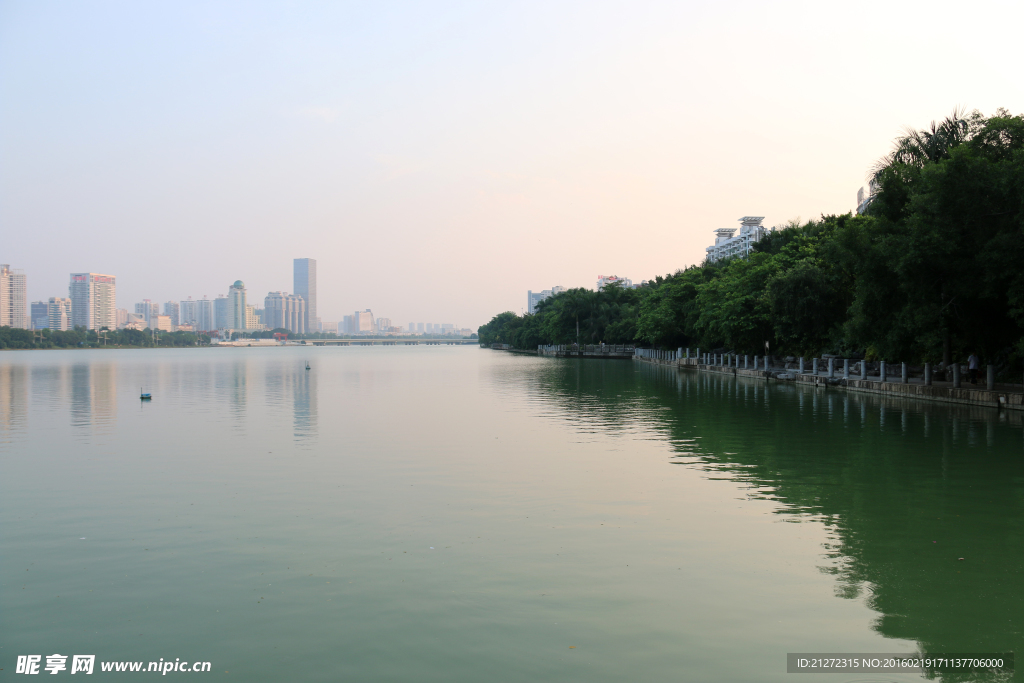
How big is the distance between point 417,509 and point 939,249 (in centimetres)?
2143

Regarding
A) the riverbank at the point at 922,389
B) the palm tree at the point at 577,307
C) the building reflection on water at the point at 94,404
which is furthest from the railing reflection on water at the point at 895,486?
the palm tree at the point at 577,307

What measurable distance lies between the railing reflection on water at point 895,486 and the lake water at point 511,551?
0.06 meters

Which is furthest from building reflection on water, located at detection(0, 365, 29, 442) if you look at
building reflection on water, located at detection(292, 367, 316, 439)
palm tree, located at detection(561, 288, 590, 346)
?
palm tree, located at detection(561, 288, 590, 346)

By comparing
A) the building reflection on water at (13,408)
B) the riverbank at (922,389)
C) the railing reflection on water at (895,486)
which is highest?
the riverbank at (922,389)

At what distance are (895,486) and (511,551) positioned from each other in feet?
25.8

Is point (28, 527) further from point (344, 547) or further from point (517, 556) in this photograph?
point (517, 556)

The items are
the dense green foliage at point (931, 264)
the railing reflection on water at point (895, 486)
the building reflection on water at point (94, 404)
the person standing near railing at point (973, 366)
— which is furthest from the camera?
the person standing near railing at point (973, 366)

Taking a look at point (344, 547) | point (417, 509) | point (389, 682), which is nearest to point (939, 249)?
point (417, 509)

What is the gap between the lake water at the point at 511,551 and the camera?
6.36 m

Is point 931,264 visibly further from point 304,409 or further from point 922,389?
point 304,409

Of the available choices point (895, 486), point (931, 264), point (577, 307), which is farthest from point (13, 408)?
point (577, 307)

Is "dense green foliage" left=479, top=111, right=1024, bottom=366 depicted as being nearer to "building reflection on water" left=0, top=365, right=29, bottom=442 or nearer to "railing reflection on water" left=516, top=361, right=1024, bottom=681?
"railing reflection on water" left=516, top=361, right=1024, bottom=681

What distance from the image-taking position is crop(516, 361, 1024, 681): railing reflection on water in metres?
7.19

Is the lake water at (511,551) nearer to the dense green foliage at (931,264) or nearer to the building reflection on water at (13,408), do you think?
the building reflection on water at (13,408)
